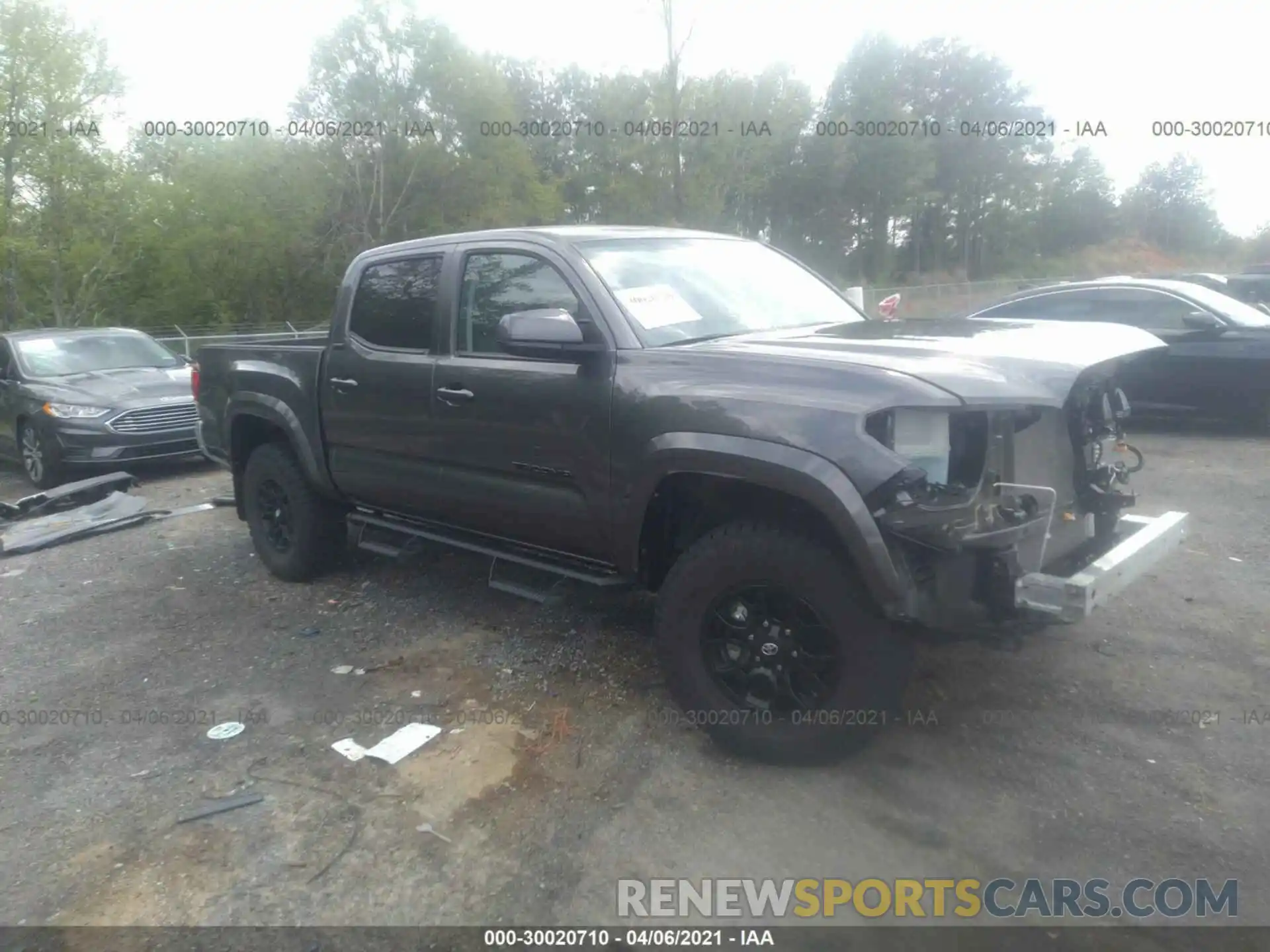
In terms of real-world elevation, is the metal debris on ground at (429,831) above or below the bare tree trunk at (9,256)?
below

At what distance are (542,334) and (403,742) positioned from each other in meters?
1.72

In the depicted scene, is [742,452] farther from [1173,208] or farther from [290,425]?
[1173,208]

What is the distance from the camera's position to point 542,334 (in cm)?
377

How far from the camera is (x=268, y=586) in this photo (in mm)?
6090

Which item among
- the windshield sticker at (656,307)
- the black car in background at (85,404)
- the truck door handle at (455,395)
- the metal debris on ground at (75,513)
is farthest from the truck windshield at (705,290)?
the black car in background at (85,404)

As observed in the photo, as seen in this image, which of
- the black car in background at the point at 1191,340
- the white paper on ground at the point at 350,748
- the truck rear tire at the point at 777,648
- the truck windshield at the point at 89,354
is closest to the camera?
the truck rear tire at the point at 777,648

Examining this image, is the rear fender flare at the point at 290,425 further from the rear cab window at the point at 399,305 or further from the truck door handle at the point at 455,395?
the truck door handle at the point at 455,395

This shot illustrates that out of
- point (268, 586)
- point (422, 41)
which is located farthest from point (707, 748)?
point (422, 41)

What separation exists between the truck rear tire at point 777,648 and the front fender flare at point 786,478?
0.17 metres

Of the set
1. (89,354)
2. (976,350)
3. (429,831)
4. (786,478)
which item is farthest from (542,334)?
(89,354)

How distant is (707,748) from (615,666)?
34.5 inches

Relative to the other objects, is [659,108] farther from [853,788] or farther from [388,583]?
[853,788]

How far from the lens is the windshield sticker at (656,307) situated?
399 centimetres

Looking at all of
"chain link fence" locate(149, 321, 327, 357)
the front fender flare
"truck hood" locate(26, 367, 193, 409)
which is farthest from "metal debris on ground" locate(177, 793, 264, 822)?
"truck hood" locate(26, 367, 193, 409)
